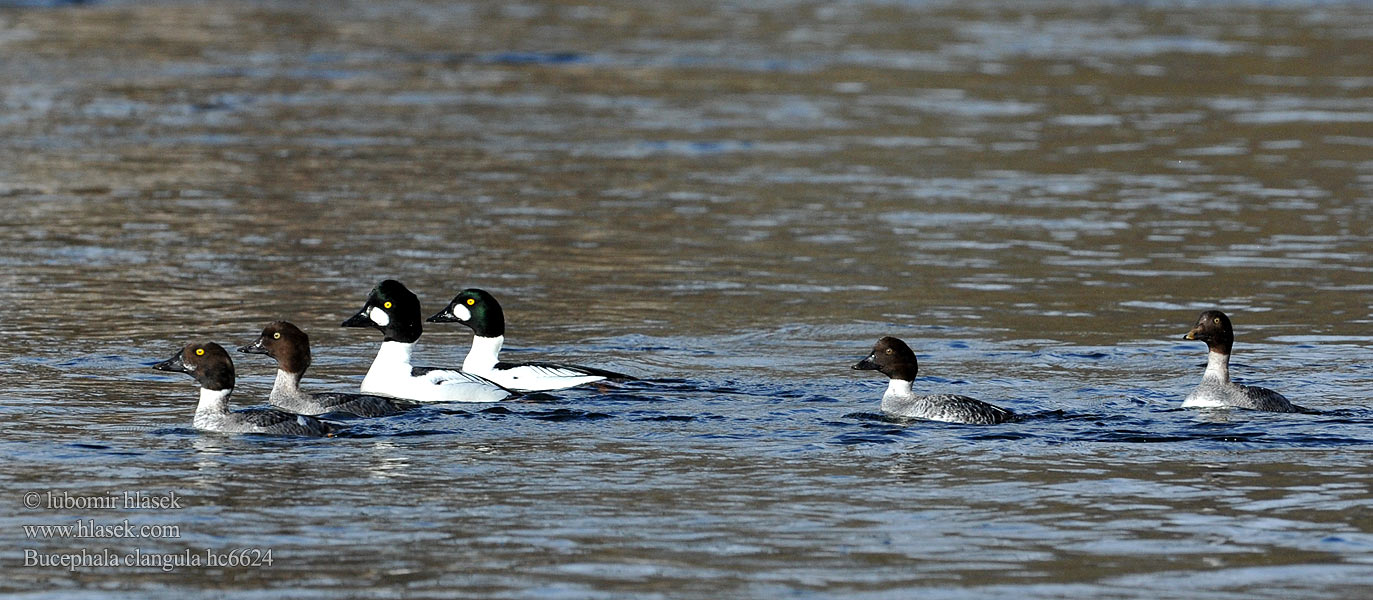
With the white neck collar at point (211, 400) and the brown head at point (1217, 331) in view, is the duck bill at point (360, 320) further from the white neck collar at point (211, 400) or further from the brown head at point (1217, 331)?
the brown head at point (1217, 331)

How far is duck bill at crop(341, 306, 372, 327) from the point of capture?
13.2 metres

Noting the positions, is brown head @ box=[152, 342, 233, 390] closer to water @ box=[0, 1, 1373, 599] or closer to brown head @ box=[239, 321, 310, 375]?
water @ box=[0, 1, 1373, 599]

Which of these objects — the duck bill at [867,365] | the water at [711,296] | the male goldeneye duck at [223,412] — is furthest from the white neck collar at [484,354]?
the duck bill at [867,365]

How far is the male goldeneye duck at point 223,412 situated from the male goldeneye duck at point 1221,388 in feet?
17.4

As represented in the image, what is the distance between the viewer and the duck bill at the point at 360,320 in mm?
13172

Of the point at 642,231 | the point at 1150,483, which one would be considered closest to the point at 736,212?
the point at 642,231

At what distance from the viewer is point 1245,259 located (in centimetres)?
1830

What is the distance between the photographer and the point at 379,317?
512 inches

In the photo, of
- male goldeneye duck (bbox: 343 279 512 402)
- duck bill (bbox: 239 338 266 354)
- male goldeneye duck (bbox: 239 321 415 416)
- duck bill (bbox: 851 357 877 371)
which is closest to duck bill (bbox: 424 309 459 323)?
male goldeneye duck (bbox: 343 279 512 402)

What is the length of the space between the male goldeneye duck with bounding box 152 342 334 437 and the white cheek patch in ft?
4.90

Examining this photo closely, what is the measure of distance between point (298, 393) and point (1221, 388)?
565cm

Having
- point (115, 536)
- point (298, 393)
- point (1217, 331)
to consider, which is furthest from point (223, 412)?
point (1217, 331)

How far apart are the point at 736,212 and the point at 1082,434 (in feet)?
32.2

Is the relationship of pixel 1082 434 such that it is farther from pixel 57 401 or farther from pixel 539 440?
pixel 57 401
